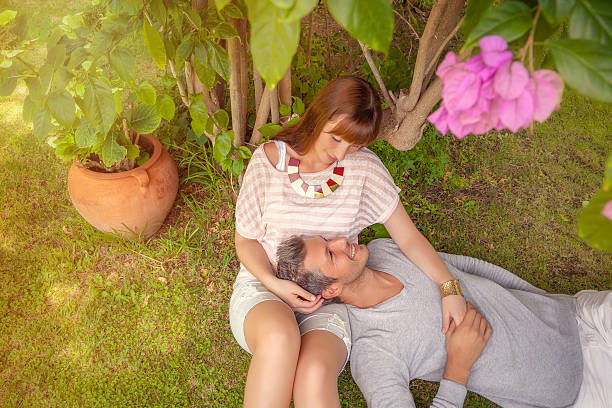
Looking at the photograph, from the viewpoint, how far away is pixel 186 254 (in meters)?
2.52

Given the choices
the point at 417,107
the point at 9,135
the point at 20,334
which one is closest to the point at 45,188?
the point at 9,135

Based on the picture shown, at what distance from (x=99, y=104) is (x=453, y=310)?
1.52 metres

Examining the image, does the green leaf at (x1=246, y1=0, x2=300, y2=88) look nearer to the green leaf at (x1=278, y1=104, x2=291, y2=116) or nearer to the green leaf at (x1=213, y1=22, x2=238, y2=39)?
the green leaf at (x1=213, y1=22, x2=238, y2=39)

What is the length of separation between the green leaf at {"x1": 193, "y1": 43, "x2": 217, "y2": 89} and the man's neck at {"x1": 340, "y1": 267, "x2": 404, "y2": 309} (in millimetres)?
993

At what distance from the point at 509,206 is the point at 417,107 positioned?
1136mm

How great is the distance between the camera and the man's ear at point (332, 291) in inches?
70.8

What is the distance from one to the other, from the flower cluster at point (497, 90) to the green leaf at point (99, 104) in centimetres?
96

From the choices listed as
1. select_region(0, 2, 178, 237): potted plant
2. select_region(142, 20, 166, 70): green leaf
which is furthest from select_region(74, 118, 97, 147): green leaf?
select_region(142, 20, 166, 70): green leaf

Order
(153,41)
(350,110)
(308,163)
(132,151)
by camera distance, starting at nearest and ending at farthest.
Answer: (153,41) → (350,110) → (308,163) → (132,151)

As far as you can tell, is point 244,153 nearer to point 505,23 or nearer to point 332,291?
point 332,291

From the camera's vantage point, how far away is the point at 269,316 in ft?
5.60

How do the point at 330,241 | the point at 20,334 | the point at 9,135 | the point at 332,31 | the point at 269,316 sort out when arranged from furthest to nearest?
the point at 332,31, the point at 9,135, the point at 20,334, the point at 330,241, the point at 269,316

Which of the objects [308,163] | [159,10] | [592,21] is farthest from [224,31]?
[592,21]

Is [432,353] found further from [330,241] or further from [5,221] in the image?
[5,221]
